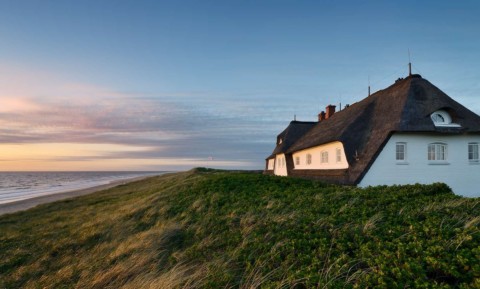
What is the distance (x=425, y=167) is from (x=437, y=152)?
50.1 inches

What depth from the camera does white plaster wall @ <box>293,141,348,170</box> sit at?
20.2 meters

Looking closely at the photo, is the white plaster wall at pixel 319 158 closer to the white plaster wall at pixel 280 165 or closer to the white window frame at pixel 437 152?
the white plaster wall at pixel 280 165

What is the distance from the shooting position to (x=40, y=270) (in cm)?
875

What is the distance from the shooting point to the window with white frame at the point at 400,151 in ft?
59.4

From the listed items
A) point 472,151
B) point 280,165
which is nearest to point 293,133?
point 280,165

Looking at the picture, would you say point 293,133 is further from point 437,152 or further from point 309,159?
point 437,152

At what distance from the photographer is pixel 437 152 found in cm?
1836

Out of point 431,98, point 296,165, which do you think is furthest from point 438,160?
point 296,165

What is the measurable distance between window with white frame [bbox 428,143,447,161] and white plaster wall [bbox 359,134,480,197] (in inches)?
8.7

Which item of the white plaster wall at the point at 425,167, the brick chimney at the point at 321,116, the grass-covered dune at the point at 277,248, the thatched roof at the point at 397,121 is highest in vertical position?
the brick chimney at the point at 321,116

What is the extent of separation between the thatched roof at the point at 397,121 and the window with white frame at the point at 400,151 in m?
1.01

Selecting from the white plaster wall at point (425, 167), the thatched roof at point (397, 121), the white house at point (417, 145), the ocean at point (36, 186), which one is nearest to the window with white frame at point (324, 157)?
the thatched roof at point (397, 121)

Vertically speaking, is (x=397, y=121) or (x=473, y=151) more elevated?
(x=397, y=121)

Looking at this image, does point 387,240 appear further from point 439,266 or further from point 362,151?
point 362,151
